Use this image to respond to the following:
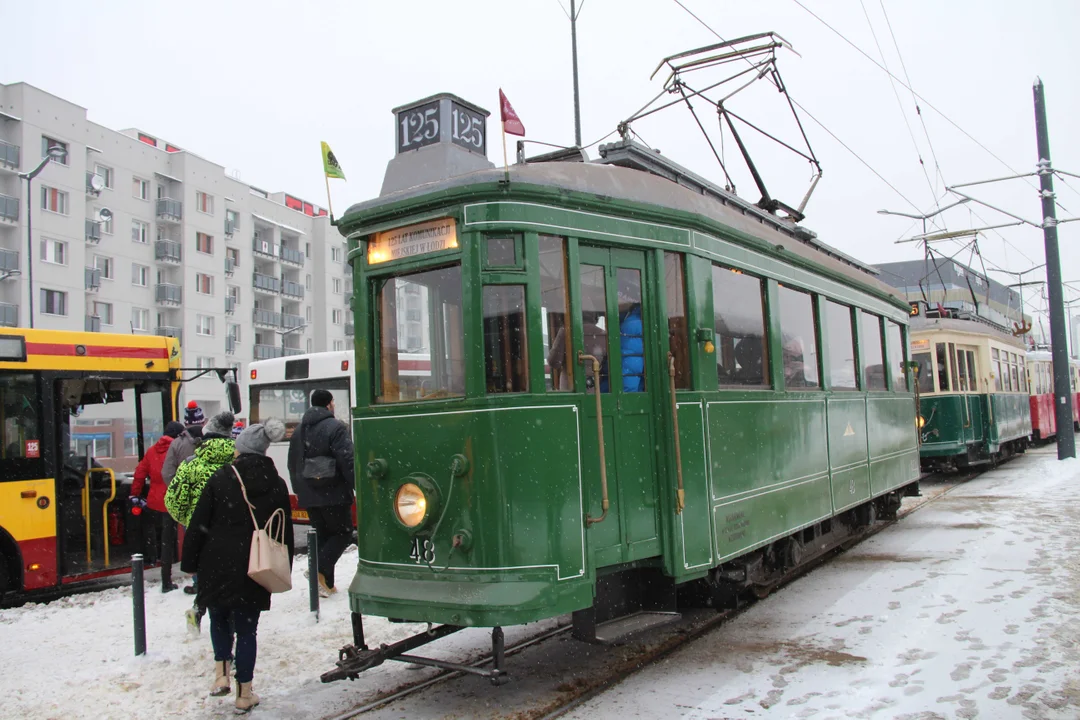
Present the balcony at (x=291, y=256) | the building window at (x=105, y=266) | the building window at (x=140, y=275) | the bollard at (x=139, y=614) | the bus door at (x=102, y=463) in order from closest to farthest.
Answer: the bollard at (x=139, y=614) → the bus door at (x=102, y=463) → the building window at (x=105, y=266) → the building window at (x=140, y=275) → the balcony at (x=291, y=256)

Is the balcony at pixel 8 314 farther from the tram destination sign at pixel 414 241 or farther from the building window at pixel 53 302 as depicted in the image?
the tram destination sign at pixel 414 241

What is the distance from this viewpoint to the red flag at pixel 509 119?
5.14 metres

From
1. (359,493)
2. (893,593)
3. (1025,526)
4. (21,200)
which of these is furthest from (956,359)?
(21,200)

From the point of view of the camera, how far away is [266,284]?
5019 centimetres

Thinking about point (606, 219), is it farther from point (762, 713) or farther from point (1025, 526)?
point (1025, 526)

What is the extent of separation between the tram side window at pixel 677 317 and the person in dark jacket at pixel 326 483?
10.5 feet

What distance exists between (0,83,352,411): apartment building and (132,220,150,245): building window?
0.06m

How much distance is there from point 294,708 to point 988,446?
16455 mm

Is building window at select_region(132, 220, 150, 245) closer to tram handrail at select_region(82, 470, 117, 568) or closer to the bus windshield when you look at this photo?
the bus windshield

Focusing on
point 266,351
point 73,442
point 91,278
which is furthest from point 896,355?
point 266,351

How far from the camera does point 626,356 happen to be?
18.7ft

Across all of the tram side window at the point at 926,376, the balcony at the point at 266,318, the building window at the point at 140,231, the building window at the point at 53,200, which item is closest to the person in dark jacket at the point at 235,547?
the tram side window at the point at 926,376

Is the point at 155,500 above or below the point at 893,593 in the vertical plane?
above

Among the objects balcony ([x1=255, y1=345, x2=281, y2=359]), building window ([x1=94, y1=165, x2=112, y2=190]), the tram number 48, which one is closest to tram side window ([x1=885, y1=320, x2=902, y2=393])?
the tram number 48
